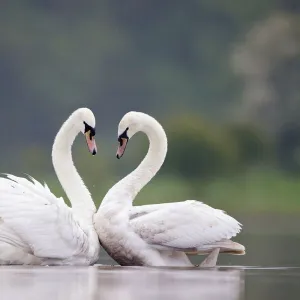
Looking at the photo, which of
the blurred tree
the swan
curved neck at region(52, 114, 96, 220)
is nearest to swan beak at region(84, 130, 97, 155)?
curved neck at region(52, 114, 96, 220)

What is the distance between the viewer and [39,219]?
36.2 ft

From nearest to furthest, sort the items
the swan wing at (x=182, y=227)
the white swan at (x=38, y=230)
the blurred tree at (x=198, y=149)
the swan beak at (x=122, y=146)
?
the white swan at (x=38, y=230) < the swan wing at (x=182, y=227) < the swan beak at (x=122, y=146) < the blurred tree at (x=198, y=149)

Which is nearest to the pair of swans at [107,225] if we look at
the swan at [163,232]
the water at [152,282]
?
the swan at [163,232]

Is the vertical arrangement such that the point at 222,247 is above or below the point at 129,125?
below

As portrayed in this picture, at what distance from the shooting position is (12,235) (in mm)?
10930

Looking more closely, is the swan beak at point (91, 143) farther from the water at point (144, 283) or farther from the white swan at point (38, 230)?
the water at point (144, 283)

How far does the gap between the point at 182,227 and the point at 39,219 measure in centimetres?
122

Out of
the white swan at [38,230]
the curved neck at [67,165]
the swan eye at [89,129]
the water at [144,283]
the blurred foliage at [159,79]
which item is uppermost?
the blurred foliage at [159,79]

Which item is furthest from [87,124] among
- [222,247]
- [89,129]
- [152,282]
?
[152,282]

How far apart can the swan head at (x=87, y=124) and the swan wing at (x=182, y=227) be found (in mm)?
1073

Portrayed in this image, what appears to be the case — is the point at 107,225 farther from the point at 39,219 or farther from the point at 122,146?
the point at 122,146

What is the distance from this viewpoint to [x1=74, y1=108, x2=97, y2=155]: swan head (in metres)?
12.4

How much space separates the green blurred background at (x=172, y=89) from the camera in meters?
31.7

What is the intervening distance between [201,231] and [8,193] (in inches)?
64.2
